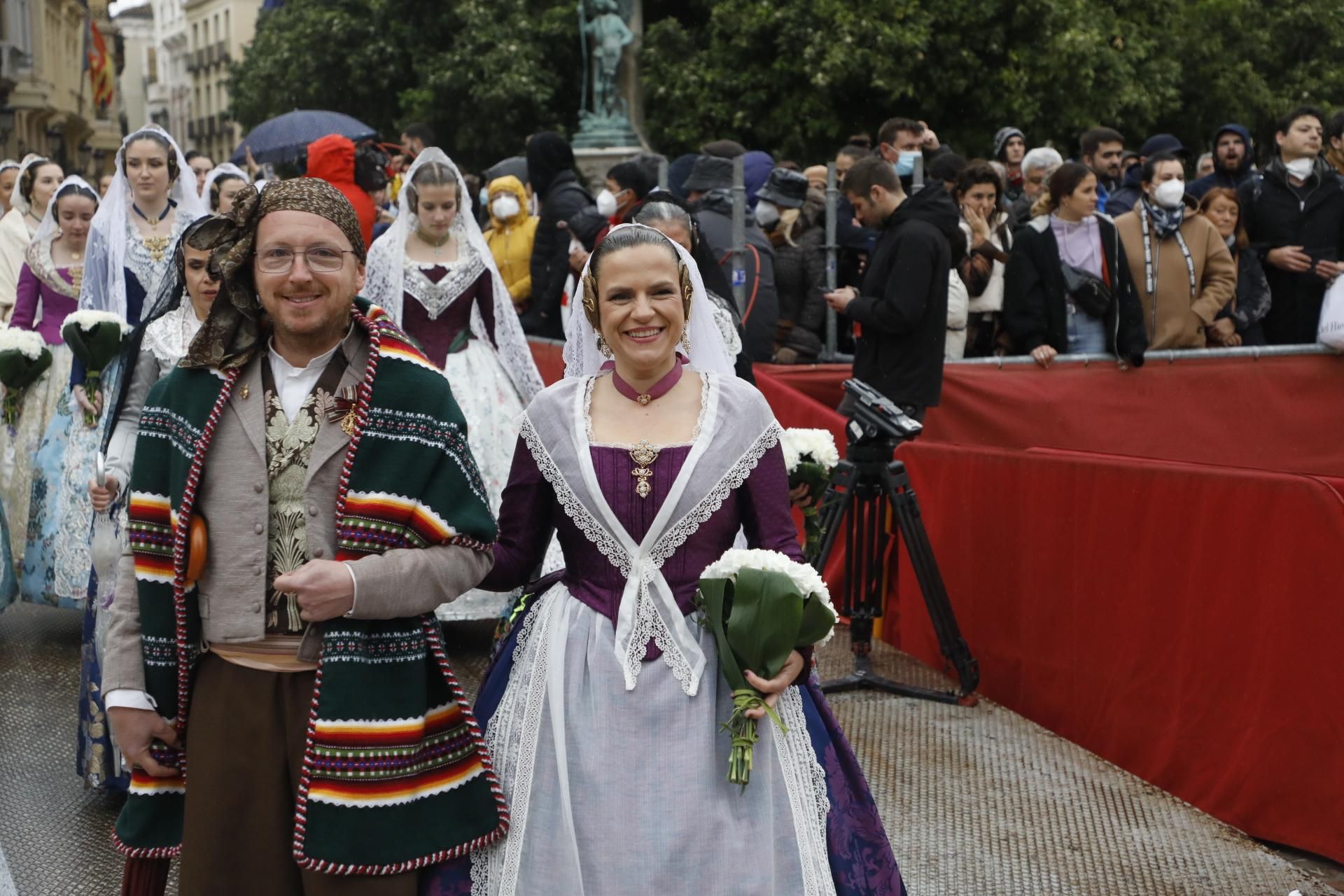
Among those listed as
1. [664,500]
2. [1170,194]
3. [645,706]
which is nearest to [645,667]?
[645,706]

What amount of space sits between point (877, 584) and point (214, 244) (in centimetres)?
367

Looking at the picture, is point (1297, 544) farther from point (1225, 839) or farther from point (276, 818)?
point (276, 818)

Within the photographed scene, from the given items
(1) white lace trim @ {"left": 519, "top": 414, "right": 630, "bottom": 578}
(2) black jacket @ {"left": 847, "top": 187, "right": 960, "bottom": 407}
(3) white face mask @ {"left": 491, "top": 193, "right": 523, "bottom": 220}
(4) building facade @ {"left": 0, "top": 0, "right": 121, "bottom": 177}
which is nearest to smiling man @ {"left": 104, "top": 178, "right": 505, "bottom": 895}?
(1) white lace trim @ {"left": 519, "top": 414, "right": 630, "bottom": 578}

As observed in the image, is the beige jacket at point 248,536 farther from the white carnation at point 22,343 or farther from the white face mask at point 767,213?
the white face mask at point 767,213

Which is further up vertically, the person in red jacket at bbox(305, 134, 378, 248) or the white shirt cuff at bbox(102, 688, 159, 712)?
the person in red jacket at bbox(305, 134, 378, 248)

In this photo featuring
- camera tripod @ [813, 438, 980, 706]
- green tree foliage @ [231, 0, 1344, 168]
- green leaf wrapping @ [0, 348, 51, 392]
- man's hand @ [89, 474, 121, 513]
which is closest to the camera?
man's hand @ [89, 474, 121, 513]

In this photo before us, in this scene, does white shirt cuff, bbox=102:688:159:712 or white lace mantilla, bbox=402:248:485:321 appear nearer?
white shirt cuff, bbox=102:688:159:712

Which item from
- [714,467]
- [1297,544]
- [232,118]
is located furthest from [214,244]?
[232,118]

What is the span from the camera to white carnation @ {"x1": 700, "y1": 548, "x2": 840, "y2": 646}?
116 inches

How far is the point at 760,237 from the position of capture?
7949 mm

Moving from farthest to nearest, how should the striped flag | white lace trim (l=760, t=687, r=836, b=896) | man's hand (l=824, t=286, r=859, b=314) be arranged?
the striped flag, man's hand (l=824, t=286, r=859, b=314), white lace trim (l=760, t=687, r=836, b=896)

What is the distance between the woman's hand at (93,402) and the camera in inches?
225

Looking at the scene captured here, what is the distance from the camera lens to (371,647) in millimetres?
2916

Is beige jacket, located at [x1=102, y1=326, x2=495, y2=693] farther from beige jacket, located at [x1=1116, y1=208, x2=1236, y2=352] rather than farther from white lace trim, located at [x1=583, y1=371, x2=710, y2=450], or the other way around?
beige jacket, located at [x1=1116, y1=208, x2=1236, y2=352]
